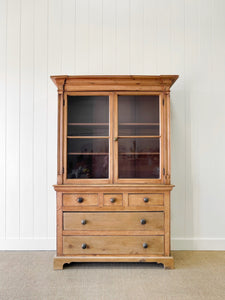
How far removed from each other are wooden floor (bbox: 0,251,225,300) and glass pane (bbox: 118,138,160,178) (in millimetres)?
891

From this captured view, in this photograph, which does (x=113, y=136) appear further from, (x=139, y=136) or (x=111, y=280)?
(x=111, y=280)

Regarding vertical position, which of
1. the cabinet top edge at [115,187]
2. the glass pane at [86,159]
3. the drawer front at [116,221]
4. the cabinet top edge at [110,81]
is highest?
the cabinet top edge at [110,81]

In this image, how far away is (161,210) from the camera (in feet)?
7.79

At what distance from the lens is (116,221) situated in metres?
2.37

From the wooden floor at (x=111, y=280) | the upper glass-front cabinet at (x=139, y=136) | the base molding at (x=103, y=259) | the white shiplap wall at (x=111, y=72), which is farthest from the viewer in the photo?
the white shiplap wall at (x=111, y=72)

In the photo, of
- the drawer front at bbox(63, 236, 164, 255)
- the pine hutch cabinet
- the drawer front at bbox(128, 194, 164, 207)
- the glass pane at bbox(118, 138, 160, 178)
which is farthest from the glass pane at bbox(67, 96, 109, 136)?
the drawer front at bbox(63, 236, 164, 255)

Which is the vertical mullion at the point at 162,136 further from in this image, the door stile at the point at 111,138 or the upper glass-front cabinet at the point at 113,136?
the door stile at the point at 111,138

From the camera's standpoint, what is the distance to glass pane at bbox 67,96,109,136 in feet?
8.05

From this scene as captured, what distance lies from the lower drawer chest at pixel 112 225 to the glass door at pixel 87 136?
0.64 feet

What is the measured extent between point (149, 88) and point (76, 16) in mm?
1329

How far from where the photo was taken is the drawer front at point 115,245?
7.72ft

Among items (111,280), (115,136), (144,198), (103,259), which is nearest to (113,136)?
(115,136)

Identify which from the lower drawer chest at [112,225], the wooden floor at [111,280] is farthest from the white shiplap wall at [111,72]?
the lower drawer chest at [112,225]

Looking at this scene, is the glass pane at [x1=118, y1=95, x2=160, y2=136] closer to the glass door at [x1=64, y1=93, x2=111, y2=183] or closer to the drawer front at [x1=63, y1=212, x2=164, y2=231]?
the glass door at [x1=64, y1=93, x2=111, y2=183]
